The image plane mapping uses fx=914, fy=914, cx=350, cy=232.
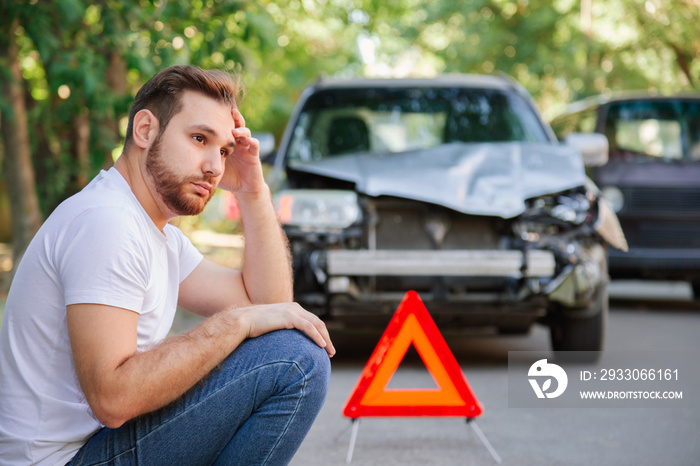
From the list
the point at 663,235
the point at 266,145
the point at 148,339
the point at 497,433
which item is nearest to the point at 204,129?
the point at 148,339

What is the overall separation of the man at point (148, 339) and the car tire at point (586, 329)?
371 centimetres

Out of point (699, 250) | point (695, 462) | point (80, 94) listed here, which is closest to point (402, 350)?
point (695, 462)

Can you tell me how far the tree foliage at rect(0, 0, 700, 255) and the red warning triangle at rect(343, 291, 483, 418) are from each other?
345 centimetres

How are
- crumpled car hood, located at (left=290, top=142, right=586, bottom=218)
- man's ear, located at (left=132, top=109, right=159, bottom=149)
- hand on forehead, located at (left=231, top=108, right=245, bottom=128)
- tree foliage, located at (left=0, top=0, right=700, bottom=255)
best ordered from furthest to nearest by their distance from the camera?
tree foliage, located at (left=0, top=0, right=700, bottom=255) < crumpled car hood, located at (left=290, top=142, right=586, bottom=218) < hand on forehead, located at (left=231, top=108, right=245, bottom=128) < man's ear, located at (left=132, top=109, right=159, bottom=149)

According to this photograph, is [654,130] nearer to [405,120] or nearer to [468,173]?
[405,120]

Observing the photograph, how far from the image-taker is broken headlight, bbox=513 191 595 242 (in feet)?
19.1

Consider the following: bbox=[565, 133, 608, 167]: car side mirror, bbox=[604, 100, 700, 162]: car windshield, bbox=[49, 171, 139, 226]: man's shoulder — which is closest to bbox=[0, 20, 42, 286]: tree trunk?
bbox=[565, 133, 608, 167]: car side mirror

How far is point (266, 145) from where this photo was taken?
663 centimetres

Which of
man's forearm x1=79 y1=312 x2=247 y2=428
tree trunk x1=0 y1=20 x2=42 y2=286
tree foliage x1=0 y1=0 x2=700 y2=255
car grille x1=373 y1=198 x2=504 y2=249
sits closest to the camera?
man's forearm x1=79 y1=312 x2=247 y2=428

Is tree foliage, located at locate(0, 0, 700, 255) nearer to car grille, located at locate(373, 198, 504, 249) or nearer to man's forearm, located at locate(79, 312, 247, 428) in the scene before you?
car grille, located at locate(373, 198, 504, 249)

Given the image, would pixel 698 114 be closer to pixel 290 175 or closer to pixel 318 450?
pixel 290 175

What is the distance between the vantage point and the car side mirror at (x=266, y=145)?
6586 mm

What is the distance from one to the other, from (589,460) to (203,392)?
7.45ft

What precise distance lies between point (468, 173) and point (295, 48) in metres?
10.6
